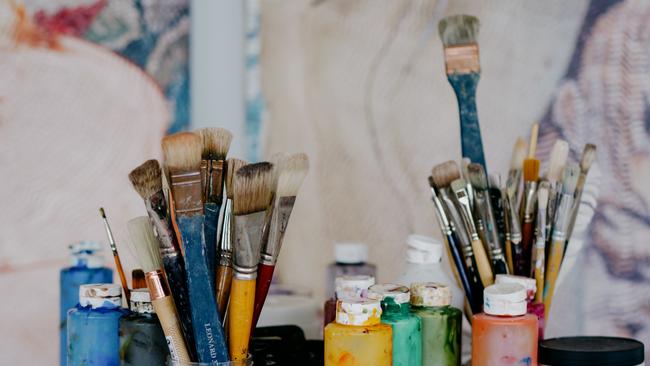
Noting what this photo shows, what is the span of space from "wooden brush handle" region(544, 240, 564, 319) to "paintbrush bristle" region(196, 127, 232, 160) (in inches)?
12.2

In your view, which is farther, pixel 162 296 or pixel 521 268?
pixel 521 268

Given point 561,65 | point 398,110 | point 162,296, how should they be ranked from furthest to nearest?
point 398,110
point 561,65
point 162,296

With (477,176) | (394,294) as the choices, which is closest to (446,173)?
(477,176)

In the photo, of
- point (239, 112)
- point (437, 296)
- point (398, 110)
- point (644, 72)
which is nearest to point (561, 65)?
point (644, 72)

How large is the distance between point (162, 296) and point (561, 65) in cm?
49

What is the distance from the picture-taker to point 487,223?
0.69 metres

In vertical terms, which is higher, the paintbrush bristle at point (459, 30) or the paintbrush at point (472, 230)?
the paintbrush bristle at point (459, 30)

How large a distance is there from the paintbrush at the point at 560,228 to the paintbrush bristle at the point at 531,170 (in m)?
0.03

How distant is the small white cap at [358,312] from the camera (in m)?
0.57

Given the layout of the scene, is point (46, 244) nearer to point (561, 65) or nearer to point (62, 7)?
point (62, 7)

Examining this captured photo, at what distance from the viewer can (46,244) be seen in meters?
1.01

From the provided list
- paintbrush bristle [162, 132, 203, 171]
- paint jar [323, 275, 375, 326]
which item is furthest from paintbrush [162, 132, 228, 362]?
paint jar [323, 275, 375, 326]

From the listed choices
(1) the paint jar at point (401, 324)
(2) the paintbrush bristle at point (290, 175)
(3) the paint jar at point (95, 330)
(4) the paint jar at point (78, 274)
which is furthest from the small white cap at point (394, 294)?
(4) the paint jar at point (78, 274)

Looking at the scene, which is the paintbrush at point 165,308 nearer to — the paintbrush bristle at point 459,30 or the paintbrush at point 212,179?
the paintbrush at point 212,179
